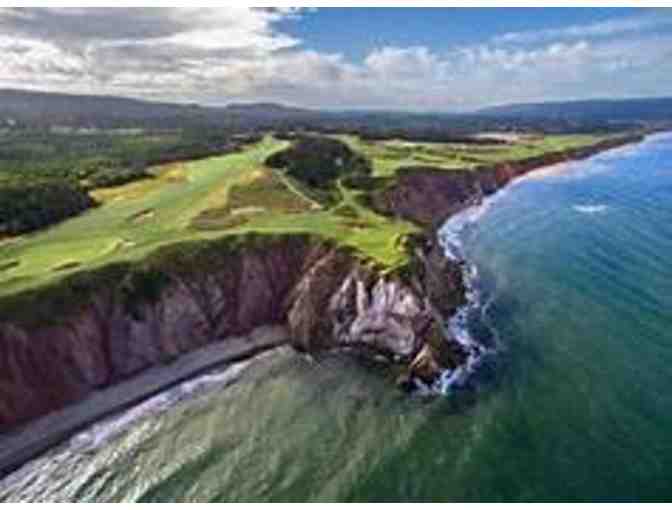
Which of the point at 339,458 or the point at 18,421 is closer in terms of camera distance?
the point at 339,458

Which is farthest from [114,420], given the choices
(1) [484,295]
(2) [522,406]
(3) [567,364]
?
(1) [484,295]

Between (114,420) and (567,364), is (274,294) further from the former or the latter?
(567,364)

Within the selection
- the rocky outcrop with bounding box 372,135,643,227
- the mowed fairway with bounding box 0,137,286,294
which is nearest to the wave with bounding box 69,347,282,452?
the mowed fairway with bounding box 0,137,286,294

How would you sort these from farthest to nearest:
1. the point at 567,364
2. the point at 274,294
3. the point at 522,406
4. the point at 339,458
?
the point at 274,294 → the point at 567,364 → the point at 522,406 → the point at 339,458

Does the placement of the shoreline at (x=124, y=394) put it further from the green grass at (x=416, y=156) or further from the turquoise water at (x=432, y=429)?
the green grass at (x=416, y=156)

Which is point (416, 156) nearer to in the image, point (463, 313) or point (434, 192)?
point (434, 192)

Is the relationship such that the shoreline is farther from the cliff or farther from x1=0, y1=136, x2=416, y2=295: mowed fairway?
x1=0, y1=136, x2=416, y2=295: mowed fairway
